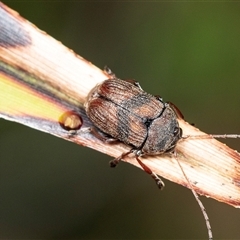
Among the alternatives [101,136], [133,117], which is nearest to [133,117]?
[133,117]

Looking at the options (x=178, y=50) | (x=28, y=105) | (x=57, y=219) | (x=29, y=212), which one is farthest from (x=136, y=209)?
(x=28, y=105)

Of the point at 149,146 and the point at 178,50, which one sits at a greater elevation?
the point at 178,50

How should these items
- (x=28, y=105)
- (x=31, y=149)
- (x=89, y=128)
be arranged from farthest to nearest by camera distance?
(x=31, y=149)
(x=89, y=128)
(x=28, y=105)

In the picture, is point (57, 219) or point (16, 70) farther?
point (57, 219)

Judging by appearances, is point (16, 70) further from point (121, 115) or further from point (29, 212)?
point (29, 212)

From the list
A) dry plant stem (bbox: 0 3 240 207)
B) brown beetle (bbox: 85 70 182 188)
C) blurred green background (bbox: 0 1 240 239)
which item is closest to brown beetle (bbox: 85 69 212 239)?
brown beetle (bbox: 85 70 182 188)

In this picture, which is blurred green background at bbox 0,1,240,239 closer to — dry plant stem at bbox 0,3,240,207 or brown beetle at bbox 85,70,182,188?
brown beetle at bbox 85,70,182,188

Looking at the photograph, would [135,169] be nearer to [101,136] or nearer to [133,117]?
[133,117]
